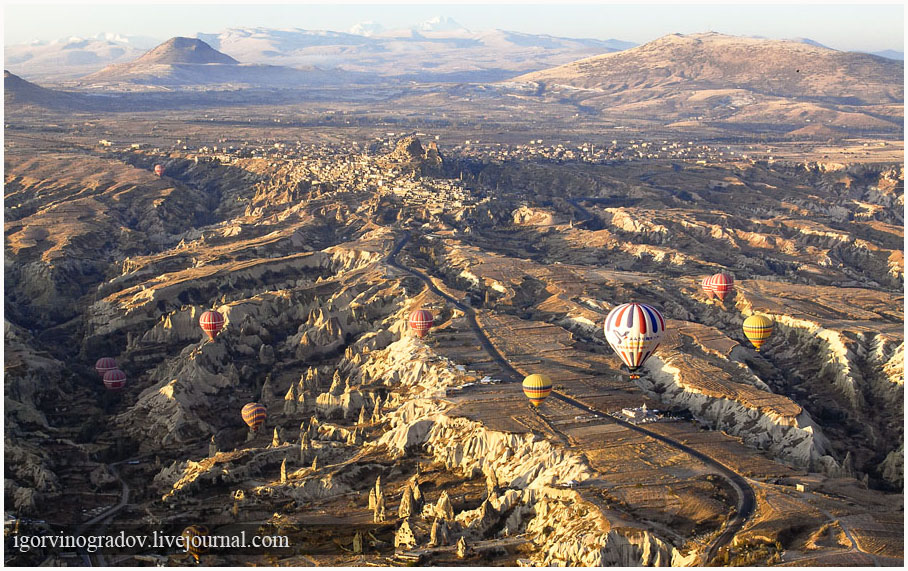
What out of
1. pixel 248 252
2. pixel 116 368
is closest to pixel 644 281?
pixel 248 252

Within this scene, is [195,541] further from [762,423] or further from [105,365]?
[762,423]

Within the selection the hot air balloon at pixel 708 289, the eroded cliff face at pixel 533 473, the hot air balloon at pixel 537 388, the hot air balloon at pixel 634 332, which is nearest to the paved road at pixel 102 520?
the eroded cliff face at pixel 533 473

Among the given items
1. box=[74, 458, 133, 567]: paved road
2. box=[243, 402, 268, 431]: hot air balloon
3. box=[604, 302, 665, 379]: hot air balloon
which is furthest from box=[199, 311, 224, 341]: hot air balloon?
box=[604, 302, 665, 379]: hot air balloon

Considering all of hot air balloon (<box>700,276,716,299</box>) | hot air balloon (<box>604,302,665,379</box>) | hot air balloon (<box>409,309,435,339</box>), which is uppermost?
hot air balloon (<box>604,302,665,379</box>)

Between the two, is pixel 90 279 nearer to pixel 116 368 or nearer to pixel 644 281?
pixel 116 368

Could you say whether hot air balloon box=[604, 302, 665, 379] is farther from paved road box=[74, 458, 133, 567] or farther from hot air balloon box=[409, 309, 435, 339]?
paved road box=[74, 458, 133, 567]

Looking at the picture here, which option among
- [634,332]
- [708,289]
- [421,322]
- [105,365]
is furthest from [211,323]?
[708,289]

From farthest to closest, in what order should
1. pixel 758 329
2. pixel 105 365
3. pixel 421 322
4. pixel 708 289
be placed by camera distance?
pixel 708 289 → pixel 758 329 → pixel 105 365 → pixel 421 322
